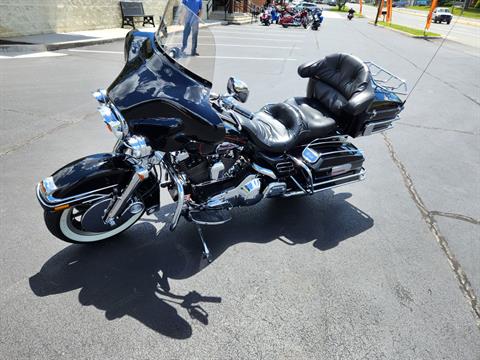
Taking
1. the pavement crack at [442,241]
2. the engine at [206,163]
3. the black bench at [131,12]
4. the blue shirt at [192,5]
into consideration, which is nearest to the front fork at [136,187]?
the engine at [206,163]

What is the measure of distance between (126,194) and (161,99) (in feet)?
2.59

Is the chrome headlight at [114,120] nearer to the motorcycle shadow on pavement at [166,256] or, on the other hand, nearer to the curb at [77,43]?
the motorcycle shadow on pavement at [166,256]

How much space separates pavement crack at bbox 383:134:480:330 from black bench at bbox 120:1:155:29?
45.3 feet

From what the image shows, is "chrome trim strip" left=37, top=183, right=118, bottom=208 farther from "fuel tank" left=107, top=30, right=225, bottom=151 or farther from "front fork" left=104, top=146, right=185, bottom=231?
"fuel tank" left=107, top=30, right=225, bottom=151

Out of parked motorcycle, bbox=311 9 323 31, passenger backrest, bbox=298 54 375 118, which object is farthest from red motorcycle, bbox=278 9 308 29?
passenger backrest, bbox=298 54 375 118

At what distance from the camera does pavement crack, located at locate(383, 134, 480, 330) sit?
2.76 m

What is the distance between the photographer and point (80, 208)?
282 cm

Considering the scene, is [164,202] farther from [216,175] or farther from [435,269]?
[435,269]

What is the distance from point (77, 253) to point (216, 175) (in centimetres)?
131

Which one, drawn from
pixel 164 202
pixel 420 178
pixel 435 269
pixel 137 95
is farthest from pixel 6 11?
pixel 435 269

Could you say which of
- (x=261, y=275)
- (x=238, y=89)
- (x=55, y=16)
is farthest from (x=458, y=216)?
(x=55, y=16)

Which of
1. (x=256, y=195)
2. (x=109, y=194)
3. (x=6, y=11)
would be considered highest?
(x=6, y=11)

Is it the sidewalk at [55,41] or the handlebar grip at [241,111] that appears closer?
the handlebar grip at [241,111]

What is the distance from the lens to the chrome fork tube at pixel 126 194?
2.42m
